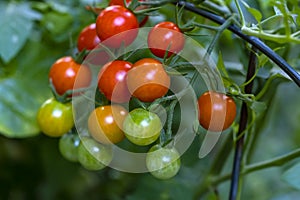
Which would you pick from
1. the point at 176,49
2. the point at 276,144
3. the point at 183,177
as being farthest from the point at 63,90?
the point at 276,144

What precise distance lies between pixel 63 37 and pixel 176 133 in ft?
1.13

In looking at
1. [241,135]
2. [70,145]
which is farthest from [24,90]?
[241,135]

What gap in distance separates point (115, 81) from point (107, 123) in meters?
0.04

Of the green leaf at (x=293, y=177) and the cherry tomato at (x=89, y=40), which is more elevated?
the cherry tomato at (x=89, y=40)

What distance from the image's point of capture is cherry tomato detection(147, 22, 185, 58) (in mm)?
453

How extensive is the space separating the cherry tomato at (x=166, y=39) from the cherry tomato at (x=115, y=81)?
0.03m

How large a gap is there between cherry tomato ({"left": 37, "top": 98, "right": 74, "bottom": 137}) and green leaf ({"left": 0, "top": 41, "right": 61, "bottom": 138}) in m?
0.17

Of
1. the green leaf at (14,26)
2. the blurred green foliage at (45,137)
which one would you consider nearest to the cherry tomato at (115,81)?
the blurred green foliage at (45,137)

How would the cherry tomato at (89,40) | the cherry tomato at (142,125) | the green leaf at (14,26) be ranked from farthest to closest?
the green leaf at (14,26), the cherry tomato at (89,40), the cherry tomato at (142,125)

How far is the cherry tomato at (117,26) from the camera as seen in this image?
471mm

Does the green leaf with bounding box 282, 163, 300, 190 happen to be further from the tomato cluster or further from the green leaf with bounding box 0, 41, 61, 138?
the green leaf with bounding box 0, 41, 61, 138

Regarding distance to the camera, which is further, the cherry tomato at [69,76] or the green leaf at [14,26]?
the green leaf at [14,26]

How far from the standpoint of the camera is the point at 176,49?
46 centimetres

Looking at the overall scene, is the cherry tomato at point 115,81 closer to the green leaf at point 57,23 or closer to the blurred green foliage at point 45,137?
the blurred green foliage at point 45,137
